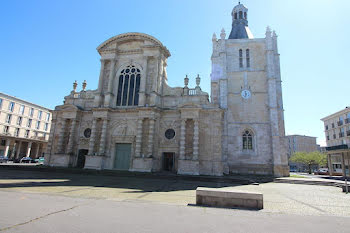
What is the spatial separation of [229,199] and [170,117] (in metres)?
15.8

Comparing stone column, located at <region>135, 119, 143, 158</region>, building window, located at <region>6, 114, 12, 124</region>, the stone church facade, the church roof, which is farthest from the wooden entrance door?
building window, located at <region>6, 114, 12, 124</region>

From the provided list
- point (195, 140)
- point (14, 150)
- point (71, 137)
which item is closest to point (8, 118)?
point (14, 150)

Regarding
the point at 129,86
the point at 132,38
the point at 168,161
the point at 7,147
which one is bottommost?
the point at 168,161

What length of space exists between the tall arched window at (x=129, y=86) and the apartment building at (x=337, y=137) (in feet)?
115

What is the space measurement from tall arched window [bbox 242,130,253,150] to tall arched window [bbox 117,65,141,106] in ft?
45.3

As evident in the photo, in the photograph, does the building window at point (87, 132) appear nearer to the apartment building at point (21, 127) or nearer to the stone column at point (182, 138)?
the stone column at point (182, 138)

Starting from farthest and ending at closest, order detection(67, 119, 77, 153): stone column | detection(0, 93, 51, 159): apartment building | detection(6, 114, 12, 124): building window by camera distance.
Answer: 1. detection(6, 114, 12, 124): building window
2. detection(0, 93, 51, 159): apartment building
3. detection(67, 119, 77, 153): stone column

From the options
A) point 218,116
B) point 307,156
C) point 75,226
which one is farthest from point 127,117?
point 307,156

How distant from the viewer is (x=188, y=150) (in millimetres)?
20859

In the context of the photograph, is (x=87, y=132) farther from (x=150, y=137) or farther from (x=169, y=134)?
(x=169, y=134)

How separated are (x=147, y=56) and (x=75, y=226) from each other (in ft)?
71.9

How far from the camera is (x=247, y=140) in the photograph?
2478 centimetres

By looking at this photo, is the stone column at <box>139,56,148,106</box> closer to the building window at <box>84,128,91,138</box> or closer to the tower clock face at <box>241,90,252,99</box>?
the building window at <box>84,128,91,138</box>

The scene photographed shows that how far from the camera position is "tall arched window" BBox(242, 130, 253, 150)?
24547 millimetres
